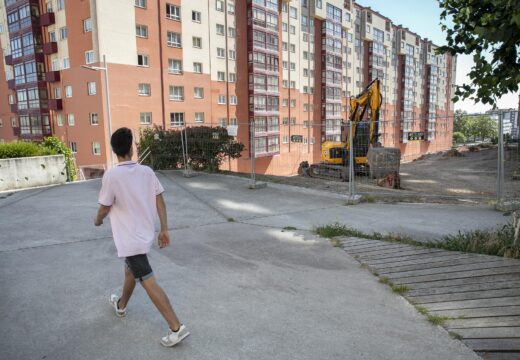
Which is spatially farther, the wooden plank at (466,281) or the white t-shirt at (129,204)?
the wooden plank at (466,281)

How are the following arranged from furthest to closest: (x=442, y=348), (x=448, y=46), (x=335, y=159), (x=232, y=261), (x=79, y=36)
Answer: (x=79, y=36) < (x=335, y=159) < (x=232, y=261) < (x=448, y=46) < (x=442, y=348)

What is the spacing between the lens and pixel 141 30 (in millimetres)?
32000

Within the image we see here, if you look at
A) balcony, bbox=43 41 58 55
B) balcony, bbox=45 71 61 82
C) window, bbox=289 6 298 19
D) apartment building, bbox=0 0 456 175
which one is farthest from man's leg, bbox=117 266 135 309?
window, bbox=289 6 298 19

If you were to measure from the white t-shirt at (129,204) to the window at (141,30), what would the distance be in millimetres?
31949

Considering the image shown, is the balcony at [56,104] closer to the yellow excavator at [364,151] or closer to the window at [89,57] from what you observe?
the window at [89,57]

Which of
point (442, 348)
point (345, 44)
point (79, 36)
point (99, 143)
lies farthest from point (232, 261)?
point (345, 44)

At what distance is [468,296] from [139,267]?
10.4 ft

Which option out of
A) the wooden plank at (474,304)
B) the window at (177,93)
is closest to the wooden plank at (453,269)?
the wooden plank at (474,304)

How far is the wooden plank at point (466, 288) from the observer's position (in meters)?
4.01

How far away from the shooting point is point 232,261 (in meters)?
5.17

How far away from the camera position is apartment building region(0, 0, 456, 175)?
30.7m

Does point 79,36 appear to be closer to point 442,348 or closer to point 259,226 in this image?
point 259,226

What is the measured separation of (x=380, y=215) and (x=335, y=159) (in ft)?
47.9

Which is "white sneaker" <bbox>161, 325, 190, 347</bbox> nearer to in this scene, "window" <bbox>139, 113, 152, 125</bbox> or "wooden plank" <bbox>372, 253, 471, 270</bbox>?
"wooden plank" <bbox>372, 253, 471, 270</bbox>
